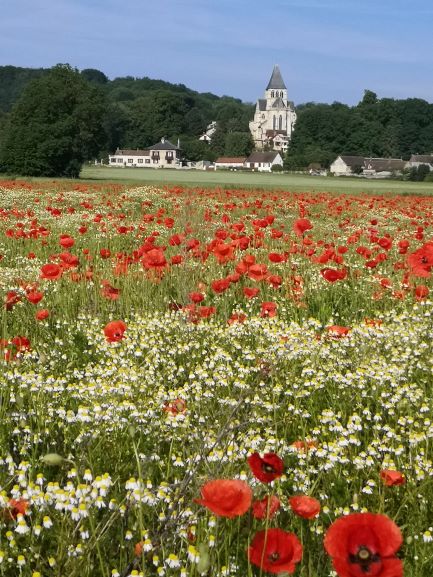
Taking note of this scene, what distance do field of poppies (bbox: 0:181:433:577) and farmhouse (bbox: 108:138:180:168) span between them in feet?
→ 462

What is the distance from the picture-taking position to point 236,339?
477cm

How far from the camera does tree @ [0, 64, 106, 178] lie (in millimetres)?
59375

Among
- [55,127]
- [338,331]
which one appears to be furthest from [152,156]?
[338,331]

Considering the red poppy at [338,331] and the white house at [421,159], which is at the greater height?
the white house at [421,159]

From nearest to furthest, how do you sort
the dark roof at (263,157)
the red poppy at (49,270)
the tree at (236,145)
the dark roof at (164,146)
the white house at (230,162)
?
the red poppy at (49,270) < the white house at (230,162) < the dark roof at (263,157) < the dark roof at (164,146) < the tree at (236,145)

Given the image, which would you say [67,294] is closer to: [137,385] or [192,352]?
[192,352]

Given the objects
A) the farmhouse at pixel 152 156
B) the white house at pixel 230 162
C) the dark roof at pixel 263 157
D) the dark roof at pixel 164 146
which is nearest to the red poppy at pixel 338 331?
the white house at pixel 230 162

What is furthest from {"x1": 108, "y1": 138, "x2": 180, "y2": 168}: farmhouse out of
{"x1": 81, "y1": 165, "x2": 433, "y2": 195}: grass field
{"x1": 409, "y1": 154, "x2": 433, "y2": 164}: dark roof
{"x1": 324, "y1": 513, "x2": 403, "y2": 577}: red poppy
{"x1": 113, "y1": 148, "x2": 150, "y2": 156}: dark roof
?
{"x1": 324, "y1": 513, "x2": 403, "y2": 577}: red poppy

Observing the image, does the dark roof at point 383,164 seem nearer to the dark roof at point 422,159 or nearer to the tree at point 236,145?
the dark roof at point 422,159

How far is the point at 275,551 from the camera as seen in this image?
1559mm

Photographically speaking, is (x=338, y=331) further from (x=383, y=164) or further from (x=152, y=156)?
(x=152, y=156)

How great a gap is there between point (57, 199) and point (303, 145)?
124221 millimetres

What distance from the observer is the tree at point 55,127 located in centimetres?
5938

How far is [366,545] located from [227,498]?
0.34 metres
